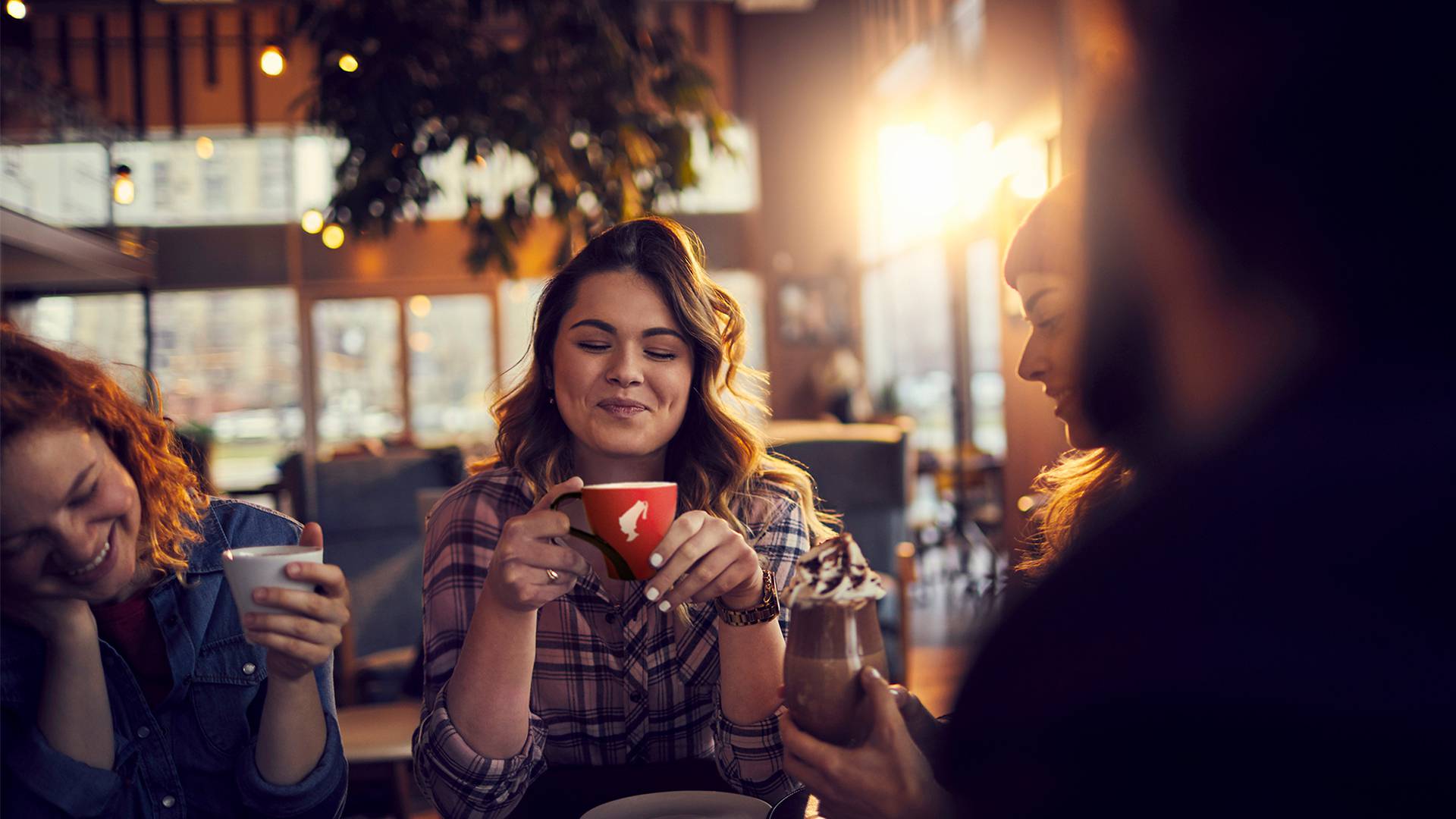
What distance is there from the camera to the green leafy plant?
2965 mm

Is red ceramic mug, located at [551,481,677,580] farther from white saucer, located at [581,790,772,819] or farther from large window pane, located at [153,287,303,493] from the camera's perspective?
large window pane, located at [153,287,303,493]

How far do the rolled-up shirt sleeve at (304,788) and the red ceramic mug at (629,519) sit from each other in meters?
0.31

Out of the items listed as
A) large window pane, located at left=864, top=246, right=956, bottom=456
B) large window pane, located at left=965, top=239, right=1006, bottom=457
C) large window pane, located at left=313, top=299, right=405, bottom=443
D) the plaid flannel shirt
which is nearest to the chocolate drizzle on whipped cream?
the plaid flannel shirt

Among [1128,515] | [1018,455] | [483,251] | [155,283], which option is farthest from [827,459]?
[155,283]

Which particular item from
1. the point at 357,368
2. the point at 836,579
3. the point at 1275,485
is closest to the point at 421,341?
the point at 357,368

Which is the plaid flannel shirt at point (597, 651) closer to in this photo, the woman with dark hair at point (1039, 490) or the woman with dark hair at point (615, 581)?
the woman with dark hair at point (615, 581)

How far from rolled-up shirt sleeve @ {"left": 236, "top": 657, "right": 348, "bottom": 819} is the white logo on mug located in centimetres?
33

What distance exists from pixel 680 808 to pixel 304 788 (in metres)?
0.38

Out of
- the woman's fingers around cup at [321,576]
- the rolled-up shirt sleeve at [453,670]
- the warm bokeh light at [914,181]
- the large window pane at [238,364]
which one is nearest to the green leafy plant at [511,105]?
the rolled-up shirt sleeve at [453,670]

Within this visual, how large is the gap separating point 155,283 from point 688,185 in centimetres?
934

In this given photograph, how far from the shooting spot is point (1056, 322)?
3.58ft

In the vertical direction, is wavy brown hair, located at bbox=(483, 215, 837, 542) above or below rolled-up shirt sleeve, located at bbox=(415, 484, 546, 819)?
above

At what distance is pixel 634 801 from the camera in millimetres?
947

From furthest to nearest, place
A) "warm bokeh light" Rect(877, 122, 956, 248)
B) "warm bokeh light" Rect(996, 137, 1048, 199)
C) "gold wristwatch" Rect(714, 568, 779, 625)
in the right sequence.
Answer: "warm bokeh light" Rect(877, 122, 956, 248), "warm bokeh light" Rect(996, 137, 1048, 199), "gold wristwatch" Rect(714, 568, 779, 625)
